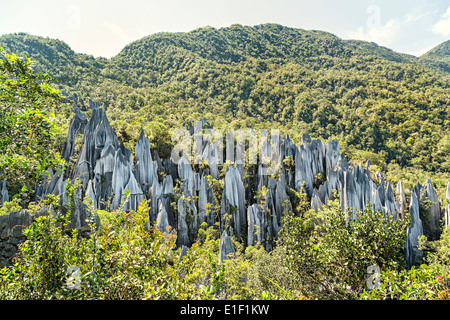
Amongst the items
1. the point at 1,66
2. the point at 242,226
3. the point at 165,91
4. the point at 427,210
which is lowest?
the point at 242,226

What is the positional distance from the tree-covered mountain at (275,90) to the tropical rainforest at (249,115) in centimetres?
31

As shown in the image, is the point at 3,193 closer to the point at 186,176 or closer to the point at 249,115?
the point at 186,176

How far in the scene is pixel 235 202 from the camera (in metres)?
21.2

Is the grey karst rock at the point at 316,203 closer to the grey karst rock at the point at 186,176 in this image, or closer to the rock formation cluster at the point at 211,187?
the rock formation cluster at the point at 211,187

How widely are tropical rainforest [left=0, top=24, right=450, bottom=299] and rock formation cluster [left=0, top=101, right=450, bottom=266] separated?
190 centimetres

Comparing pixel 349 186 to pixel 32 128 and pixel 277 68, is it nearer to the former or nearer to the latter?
pixel 32 128

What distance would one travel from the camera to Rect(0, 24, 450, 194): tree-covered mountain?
131 ft

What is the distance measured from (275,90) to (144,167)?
163 ft

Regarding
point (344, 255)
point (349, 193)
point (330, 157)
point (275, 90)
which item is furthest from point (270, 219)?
point (275, 90)

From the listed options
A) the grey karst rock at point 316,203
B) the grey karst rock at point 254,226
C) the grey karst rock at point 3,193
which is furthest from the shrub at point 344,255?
the grey karst rock at point 3,193
